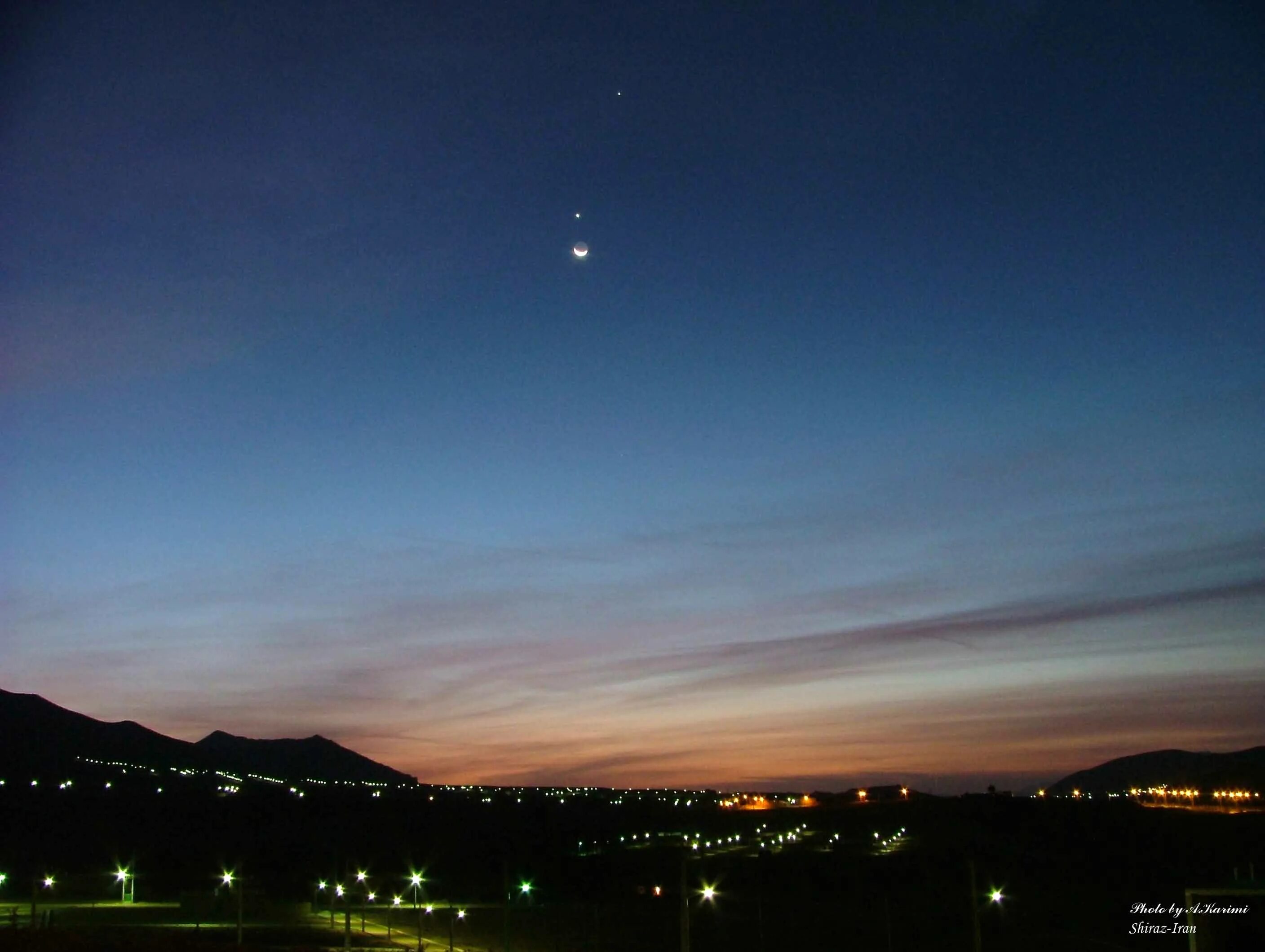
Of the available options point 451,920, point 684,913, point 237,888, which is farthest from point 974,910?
point 237,888

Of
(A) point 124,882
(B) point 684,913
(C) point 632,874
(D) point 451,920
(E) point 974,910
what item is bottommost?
(C) point 632,874

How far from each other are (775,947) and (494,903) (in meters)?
25.6

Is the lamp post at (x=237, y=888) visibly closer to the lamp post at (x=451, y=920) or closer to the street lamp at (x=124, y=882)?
the street lamp at (x=124, y=882)

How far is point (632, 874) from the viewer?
70.9 metres

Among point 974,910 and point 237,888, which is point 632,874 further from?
point 974,910

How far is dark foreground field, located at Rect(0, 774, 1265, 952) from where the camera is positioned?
120 feet

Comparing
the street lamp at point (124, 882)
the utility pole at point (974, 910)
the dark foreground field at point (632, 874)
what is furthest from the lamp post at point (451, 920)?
the street lamp at point (124, 882)

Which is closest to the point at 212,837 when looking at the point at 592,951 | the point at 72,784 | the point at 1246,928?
the point at 72,784

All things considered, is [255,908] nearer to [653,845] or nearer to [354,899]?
[354,899]

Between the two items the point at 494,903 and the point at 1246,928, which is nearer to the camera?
the point at 1246,928

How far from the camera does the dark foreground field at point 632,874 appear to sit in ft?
120

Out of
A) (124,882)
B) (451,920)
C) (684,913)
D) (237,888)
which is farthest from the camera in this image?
(124,882)

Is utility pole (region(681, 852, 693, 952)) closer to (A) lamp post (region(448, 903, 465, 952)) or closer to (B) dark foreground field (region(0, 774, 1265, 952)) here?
(B) dark foreground field (region(0, 774, 1265, 952))

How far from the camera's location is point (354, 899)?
68500 mm
